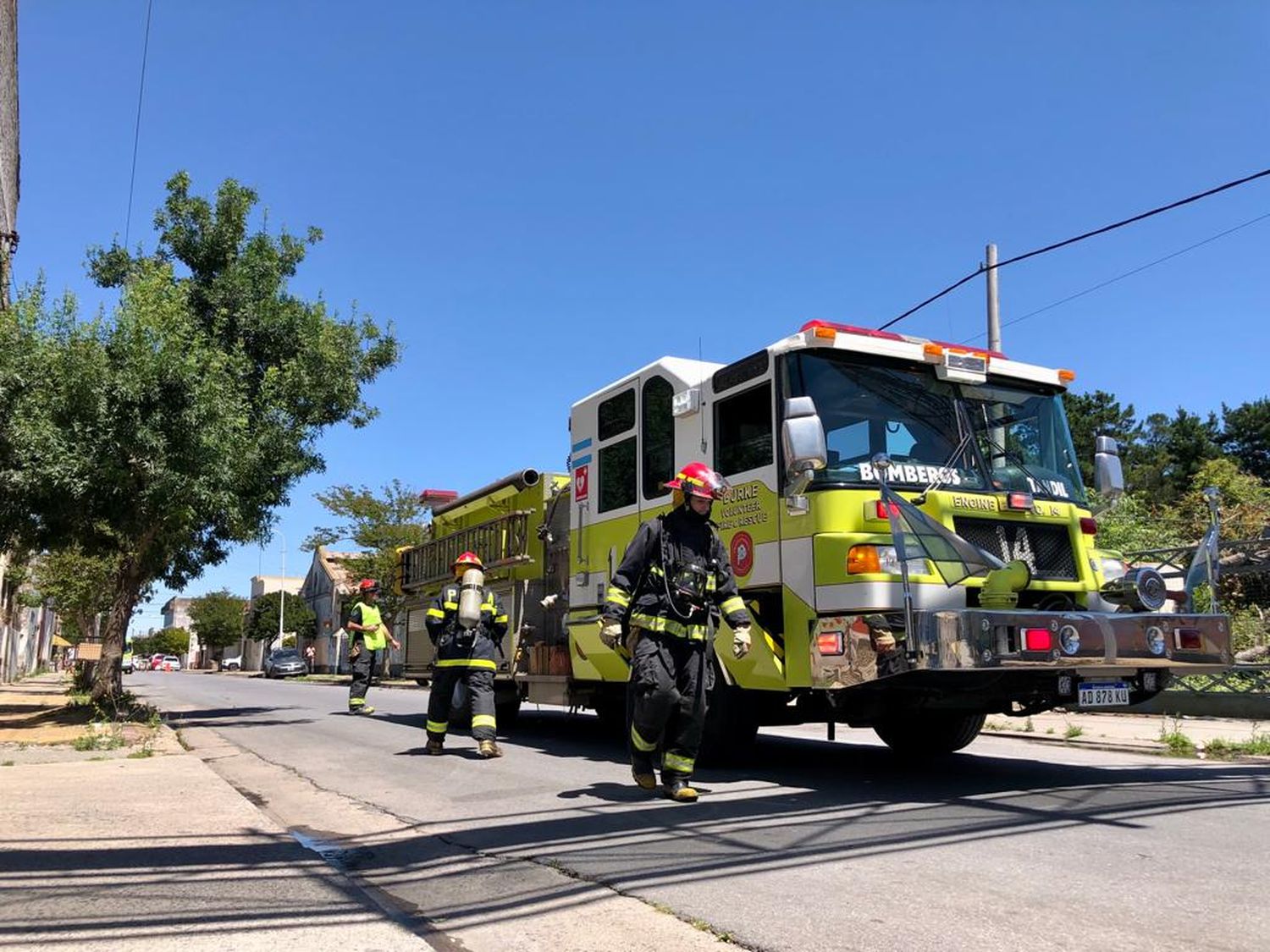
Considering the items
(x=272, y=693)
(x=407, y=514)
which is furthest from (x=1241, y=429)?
(x=272, y=693)

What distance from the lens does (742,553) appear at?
24.0ft

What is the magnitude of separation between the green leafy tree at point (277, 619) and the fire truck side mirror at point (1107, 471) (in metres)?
54.0

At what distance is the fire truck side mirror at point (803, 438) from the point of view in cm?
604

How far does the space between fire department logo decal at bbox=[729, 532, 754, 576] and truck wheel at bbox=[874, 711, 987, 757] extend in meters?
1.94

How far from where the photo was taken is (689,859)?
4.62m

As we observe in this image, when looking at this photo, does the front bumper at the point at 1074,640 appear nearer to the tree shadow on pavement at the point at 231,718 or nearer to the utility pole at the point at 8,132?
the tree shadow on pavement at the point at 231,718

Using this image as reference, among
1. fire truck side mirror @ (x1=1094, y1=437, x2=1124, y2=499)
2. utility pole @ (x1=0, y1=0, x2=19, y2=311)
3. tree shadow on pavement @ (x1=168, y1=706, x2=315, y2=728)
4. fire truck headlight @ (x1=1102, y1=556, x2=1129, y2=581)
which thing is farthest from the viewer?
utility pole @ (x1=0, y1=0, x2=19, y2=311)

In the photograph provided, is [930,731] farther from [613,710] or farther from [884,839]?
[884,839]

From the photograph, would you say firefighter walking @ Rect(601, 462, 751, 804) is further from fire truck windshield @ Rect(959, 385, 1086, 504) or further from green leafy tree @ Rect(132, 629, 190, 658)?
green leafy tree @ Rect(132, 629, 190, 658)

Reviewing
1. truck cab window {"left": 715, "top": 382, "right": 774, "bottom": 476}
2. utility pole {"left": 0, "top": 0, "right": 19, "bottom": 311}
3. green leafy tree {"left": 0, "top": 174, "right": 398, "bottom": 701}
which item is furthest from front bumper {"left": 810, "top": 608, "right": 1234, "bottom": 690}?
utility pole {"left": 0, "top": 0, "right": 19, "bottom": 311}

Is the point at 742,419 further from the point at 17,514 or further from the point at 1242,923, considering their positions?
the point at 17,514

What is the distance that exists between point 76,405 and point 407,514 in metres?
23.9

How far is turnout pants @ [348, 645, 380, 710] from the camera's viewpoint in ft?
49.9

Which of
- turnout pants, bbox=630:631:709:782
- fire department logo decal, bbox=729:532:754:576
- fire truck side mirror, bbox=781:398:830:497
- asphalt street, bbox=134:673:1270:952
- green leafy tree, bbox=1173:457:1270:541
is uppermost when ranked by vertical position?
green leafy tree, bbox=1173:457:1270:541
